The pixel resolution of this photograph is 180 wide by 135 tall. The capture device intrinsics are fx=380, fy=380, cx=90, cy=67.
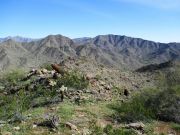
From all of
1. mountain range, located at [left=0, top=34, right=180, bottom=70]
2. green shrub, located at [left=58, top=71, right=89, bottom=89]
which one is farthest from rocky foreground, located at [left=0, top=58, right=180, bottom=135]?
mountain range, located at [left=0, top=34, right=180, bottom=70]

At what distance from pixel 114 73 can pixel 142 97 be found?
22.4 feet

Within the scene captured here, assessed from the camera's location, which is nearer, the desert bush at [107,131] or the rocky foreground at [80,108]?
the desert bush at [107,131]

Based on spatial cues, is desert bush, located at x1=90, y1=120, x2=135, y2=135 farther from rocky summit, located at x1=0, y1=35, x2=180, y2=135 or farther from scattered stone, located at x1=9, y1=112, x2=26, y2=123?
scattered stone, located at x1=9, y1=112, x2=26, y2=123

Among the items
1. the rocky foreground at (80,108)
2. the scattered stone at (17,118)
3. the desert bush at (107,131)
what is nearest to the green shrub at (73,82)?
the rocky foreground at (80,108)

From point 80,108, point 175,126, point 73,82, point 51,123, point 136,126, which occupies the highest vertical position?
point 73,82

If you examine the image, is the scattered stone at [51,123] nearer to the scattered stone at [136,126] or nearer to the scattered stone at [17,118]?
the scattered stone at [17,118]

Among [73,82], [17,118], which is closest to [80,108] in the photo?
[17,118]

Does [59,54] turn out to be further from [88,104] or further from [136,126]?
[136,126]

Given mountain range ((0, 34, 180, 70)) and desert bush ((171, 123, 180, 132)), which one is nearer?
desert bush ((171, 123, 180, 132))

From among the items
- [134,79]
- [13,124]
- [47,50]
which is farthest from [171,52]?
[13,124]

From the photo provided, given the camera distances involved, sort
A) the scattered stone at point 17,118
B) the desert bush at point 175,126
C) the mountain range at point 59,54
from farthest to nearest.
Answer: the mountain range at point 59,54 → the desert bush at point 175,126 → the scattered stone at point 17,118

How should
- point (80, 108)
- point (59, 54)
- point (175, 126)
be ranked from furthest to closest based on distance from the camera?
point (59, 54), point (80, 108), point (175, 126)

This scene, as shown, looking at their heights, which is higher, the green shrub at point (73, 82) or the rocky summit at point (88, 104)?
the green shrub at point (73, 82)

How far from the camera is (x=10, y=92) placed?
18.7 meters
